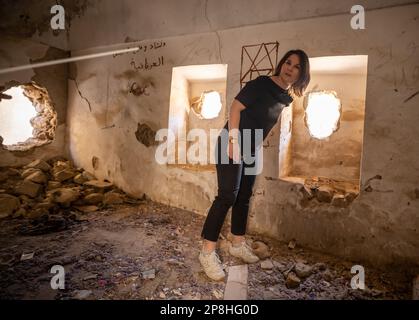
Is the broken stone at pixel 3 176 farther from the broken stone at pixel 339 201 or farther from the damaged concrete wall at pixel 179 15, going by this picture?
the broken stone at pixel 339 201

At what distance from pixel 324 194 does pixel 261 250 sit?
2.79 ft

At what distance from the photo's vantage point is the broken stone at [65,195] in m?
3.59

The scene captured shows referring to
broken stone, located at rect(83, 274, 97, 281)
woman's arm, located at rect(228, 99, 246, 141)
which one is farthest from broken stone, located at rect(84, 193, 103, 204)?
woman's arm, located at rect(228, 99, 246, 141)

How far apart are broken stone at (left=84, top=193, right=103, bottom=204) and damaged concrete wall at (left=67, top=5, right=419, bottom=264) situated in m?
0.42

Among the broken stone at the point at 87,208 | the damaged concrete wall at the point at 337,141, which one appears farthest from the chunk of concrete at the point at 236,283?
the broken stone at the point at 87,208

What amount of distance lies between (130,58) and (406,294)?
4.22 metres

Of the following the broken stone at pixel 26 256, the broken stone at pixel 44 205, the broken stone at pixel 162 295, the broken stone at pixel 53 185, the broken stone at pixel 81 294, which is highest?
the broken stone at pixel 53 185

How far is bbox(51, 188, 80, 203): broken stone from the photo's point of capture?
141 inches

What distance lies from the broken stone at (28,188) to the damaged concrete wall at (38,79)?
0.65m

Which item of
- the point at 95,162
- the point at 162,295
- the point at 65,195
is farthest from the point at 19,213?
the point at 162,295

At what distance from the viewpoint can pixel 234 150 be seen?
2018mm

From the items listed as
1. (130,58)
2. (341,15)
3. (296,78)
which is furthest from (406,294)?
(130,58)

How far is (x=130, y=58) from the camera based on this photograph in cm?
386

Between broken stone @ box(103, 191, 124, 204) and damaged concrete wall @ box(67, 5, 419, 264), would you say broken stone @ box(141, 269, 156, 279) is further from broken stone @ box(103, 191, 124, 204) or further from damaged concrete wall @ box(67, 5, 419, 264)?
broken stone @ box(103, 191, 124, 204)
